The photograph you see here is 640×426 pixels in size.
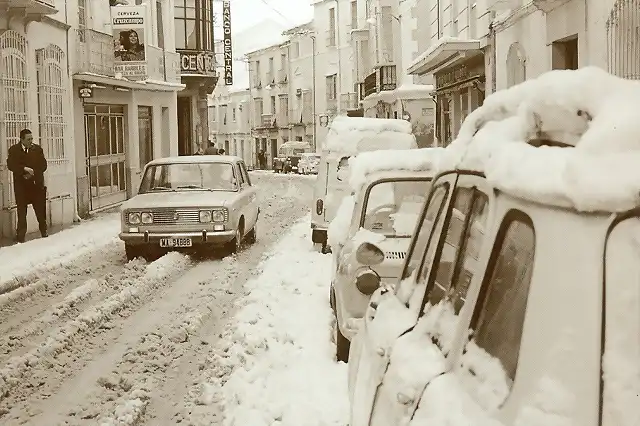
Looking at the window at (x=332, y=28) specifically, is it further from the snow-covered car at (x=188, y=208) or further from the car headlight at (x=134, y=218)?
the car headlight at (x=134, y=218)

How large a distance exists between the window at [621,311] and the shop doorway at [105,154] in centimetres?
2320

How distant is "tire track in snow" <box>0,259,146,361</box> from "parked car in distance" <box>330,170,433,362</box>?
2.99 metres

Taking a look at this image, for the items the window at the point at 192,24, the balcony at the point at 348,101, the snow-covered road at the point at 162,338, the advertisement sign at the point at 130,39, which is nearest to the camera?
the snow-covered road at the point at 162,338

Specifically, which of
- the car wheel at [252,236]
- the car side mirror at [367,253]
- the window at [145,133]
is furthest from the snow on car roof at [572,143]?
the window at [145,133]

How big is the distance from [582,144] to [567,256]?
0.81 ft

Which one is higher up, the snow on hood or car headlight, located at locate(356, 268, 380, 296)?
the snow on hood

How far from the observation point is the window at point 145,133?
30214 millimetres

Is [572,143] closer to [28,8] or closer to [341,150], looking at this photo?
[341,150]

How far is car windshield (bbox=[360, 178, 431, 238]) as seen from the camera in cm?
738

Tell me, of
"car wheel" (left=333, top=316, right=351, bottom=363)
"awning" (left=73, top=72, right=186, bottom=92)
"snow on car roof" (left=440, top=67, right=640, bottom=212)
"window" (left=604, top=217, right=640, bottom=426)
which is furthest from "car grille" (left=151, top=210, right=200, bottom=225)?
"window" (left=604, top=217, right=640, bottom=426)

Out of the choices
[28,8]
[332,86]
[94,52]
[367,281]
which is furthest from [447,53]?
[332,86]

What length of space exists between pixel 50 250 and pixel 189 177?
2.87m

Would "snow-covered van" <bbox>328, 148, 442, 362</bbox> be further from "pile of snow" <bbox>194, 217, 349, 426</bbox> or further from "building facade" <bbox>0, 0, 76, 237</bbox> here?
"building facade" <bbox>0, 0, 76, 237</bbox>

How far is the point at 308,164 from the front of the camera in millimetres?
52375
